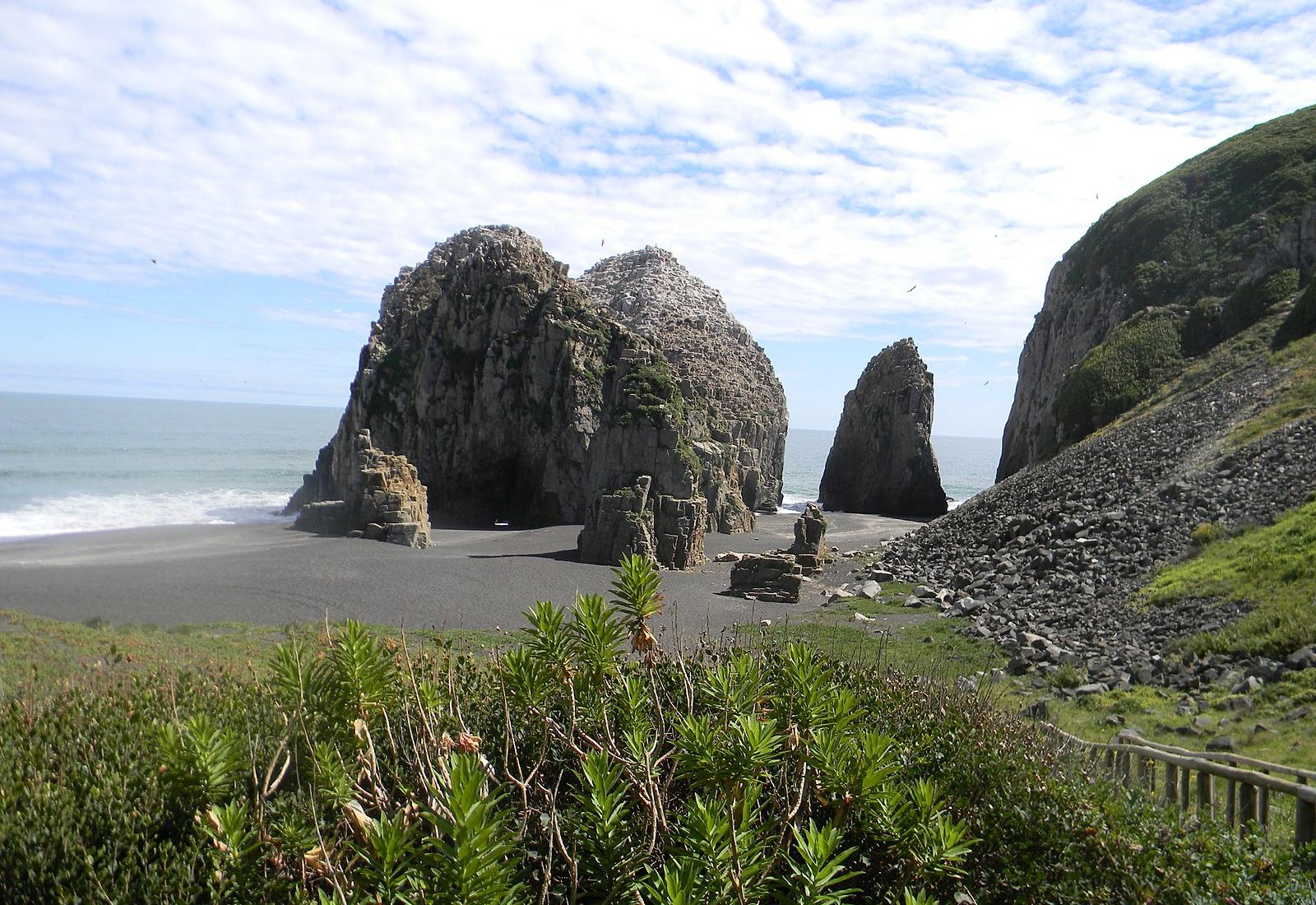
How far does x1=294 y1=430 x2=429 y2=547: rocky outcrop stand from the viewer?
37.8 meters

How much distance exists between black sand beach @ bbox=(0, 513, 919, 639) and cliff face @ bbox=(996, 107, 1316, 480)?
1055 inches

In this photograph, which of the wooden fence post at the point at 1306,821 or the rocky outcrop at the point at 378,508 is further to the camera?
the rocky outcrop at the point at 378,508

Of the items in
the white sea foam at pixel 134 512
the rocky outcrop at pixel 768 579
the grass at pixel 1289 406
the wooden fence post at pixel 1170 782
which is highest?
the grass at pixel 1289 406

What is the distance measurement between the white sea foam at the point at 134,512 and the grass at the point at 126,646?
30901mm

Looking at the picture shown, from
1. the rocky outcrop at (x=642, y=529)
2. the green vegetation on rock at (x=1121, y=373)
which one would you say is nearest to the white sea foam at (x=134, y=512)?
the rocky outcrop at (x=642, y=529)

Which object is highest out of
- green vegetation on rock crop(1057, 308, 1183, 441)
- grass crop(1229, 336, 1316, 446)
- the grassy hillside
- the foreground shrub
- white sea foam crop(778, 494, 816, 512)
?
the grassy hillside

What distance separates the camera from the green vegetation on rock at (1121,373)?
42.3 meters

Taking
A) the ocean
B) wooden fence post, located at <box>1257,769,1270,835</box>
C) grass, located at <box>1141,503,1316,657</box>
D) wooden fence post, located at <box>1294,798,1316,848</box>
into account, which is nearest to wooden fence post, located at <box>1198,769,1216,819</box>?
wooden fence post, located at <box>1257,769,1270,835</box>

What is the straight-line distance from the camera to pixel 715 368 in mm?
69500

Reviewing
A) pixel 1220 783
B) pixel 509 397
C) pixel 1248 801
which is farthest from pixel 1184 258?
pixel 1248 801

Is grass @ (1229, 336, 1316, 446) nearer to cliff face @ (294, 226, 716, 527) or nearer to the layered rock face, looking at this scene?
the layered rock face

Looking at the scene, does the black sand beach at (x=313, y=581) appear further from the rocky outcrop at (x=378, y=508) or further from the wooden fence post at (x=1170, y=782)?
the wooden fence post at (x=1170, y=782)

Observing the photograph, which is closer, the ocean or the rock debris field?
the rock debris field

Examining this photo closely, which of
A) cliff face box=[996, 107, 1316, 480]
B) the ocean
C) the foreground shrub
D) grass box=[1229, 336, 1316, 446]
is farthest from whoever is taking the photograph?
the ocean
